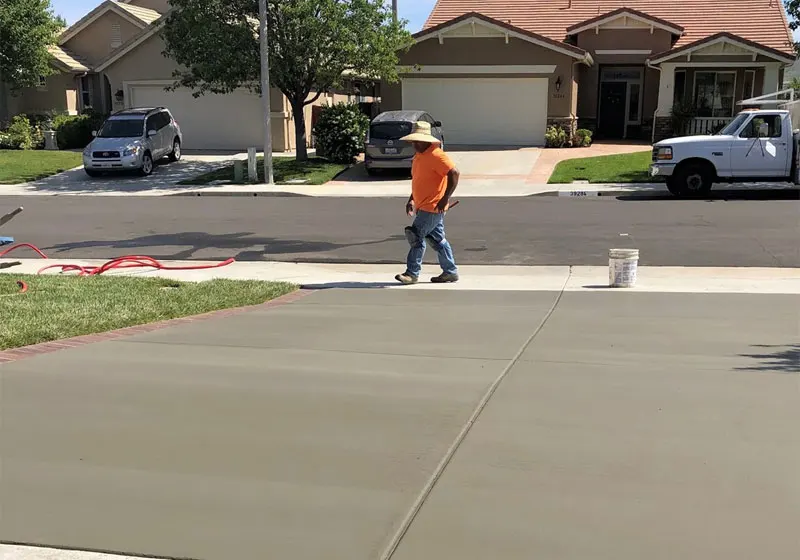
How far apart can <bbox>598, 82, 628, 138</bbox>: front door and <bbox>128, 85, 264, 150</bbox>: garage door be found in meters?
13.5

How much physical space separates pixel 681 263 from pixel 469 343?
542cm

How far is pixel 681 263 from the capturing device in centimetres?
1043

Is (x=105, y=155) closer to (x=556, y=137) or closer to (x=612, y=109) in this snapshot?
(x=556, y=137)

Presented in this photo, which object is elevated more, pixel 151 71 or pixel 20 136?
pixel 151 71

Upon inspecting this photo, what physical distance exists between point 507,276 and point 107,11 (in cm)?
3224

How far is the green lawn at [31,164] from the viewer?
24391mm

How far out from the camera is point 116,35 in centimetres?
3644

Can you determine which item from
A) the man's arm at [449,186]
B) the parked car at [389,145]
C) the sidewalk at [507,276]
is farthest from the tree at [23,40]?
the man's arm at [449,186]

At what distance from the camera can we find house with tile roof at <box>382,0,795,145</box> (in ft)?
90.2

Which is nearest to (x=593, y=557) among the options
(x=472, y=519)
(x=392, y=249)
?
(x=472, y=519)

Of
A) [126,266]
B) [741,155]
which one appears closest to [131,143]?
[126,266]

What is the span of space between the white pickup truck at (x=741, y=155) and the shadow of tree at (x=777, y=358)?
12.3 m

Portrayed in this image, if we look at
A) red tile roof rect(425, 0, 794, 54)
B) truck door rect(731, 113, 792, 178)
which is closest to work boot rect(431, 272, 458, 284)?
truck door rect(731, 113, 792, 178)

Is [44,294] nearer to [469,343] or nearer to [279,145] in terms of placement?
[469,343]
